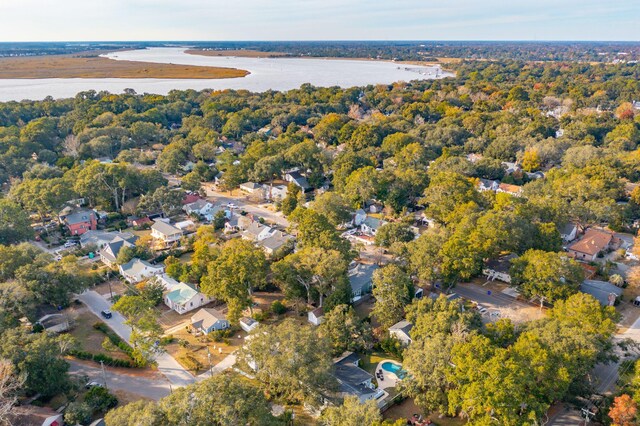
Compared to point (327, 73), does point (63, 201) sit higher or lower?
lower

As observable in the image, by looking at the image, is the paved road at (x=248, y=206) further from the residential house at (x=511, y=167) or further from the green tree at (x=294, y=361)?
the residential house at (x=511, y=167)

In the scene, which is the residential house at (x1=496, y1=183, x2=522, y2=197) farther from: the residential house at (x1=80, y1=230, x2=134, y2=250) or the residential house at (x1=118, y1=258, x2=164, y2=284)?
the residential house at (x1=80, y1=230, x2=134, y2=250)

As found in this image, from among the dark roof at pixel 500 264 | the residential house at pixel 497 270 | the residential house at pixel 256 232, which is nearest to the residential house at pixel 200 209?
the residential house at pixel 256 232

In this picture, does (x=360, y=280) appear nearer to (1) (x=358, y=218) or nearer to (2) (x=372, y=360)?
(2) (x=372, y=360)

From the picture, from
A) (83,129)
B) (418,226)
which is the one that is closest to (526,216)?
(418,226)

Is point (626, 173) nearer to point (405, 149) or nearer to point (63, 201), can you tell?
point (405, 149)

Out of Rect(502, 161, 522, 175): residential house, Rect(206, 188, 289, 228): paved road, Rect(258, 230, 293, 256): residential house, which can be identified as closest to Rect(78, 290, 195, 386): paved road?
Rect(258, 230, 293, 256): residential house

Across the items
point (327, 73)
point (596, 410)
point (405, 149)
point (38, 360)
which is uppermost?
point (327, 73)

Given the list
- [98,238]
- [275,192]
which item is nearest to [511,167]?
[275,192]
